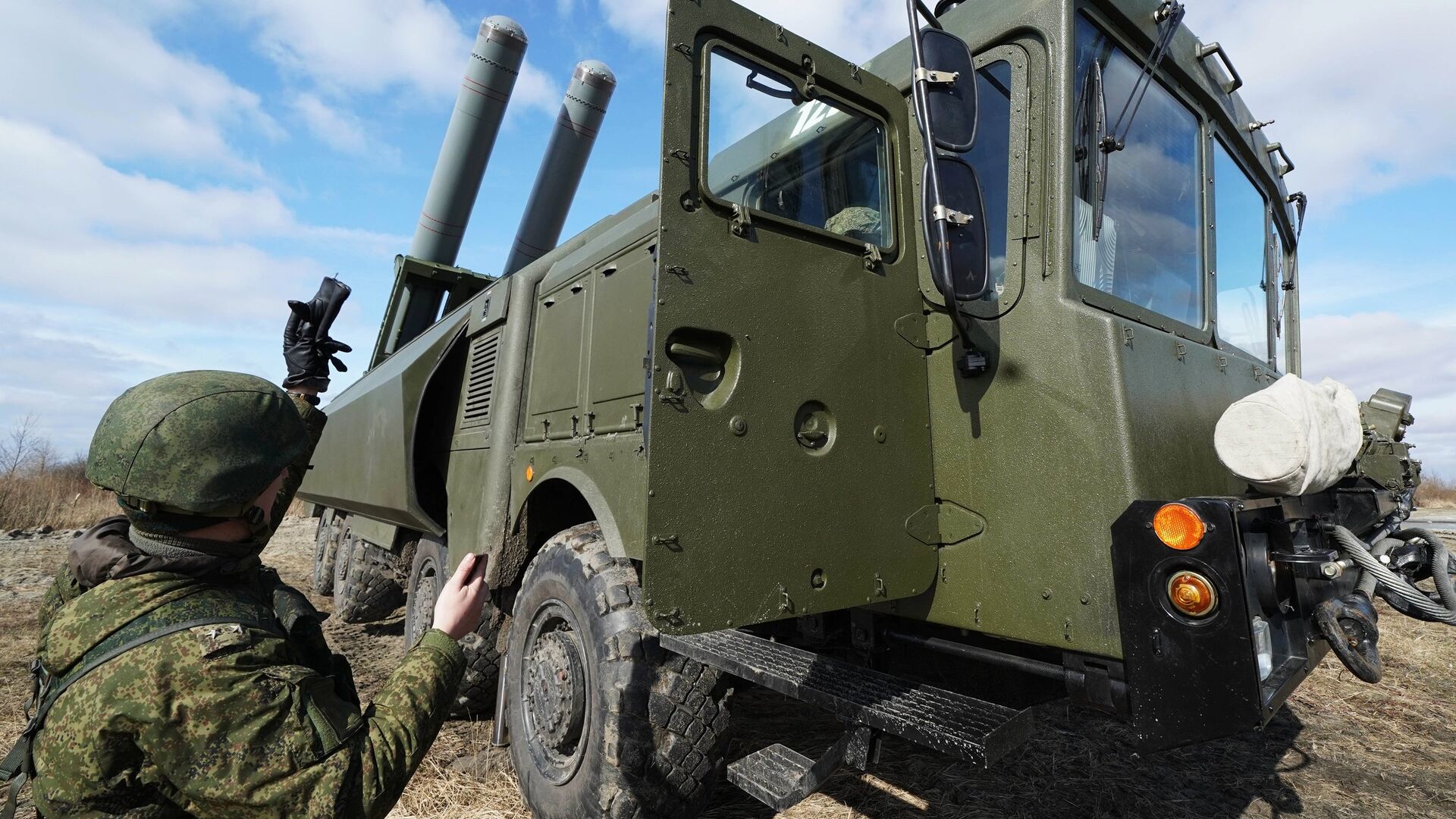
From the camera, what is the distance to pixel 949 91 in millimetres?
2094

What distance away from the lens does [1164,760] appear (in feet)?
12.4

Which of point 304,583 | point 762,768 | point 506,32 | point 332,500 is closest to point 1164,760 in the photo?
point 762,768

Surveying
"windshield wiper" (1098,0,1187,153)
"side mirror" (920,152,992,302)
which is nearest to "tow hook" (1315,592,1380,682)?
"side mirror" (920,152,992,302)

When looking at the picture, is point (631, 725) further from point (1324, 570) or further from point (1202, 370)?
point (1202, 370)

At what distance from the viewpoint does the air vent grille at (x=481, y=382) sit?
14.0ft

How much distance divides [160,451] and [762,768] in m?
1.74

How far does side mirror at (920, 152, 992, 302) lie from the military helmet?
1.59 meters

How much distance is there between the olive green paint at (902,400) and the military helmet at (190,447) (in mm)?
895

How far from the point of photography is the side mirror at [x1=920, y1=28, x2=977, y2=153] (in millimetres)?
2076

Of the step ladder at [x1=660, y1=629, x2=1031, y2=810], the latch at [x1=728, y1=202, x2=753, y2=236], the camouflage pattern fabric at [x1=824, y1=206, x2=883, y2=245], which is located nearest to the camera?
the step ladder at [x1=660, y1=629, x2=1031, y2=810]

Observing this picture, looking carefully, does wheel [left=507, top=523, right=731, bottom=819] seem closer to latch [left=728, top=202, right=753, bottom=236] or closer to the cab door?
the cab door

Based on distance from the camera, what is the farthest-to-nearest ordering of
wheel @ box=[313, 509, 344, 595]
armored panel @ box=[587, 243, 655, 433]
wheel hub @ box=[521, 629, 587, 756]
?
wheel @ box=[313, 509, 344, 595] → armored panel @ box=[587, 243, 655, 433] → wheel hub @ box=[521, 629, 587, 756]

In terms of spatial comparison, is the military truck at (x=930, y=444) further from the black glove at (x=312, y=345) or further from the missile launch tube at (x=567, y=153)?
the missile launch tube at (x=567, y=153)

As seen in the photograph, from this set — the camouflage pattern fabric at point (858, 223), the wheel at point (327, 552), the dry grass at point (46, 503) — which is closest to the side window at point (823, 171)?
the camouflage pattern fabric at point (858, 223)
